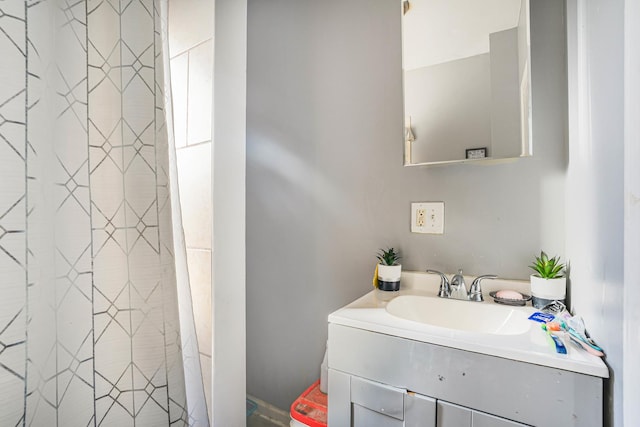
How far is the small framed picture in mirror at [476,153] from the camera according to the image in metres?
1.04

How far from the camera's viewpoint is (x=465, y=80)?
110cm

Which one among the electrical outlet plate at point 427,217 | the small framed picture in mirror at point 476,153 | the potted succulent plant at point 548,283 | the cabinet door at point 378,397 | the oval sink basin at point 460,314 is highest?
the small framed picture in mirror at point 476,153

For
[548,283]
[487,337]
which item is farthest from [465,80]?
[487,337]

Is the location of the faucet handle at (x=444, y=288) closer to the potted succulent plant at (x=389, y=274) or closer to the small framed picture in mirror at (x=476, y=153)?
the potted succulent plant at (x=389, y=274)

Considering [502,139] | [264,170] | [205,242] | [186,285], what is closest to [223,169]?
[205,242]

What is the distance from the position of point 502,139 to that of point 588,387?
73 cm

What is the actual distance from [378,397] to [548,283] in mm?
581

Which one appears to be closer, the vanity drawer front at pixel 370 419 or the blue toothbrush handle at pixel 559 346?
the blue toothbrush handle at pixel 559 346

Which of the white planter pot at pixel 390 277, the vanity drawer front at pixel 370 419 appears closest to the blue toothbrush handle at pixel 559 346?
the vanity drawer front at pixel 370 419

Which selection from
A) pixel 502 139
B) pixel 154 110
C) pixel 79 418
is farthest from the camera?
pixel 502 139

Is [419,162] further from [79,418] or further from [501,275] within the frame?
[79,418]

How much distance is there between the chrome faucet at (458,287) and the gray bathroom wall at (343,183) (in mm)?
54

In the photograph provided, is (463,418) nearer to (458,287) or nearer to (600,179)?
(458,287)

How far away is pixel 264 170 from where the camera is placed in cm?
158
